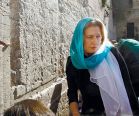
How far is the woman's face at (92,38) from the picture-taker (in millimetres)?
3316

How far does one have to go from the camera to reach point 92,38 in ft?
10.9

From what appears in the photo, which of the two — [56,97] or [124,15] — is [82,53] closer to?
[56,97]

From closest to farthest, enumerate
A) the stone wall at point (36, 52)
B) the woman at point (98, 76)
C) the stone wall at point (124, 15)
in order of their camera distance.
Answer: the woman at point (98, 76)
the stone wall at point (36, 52)
the stone wall at point (124, 15)

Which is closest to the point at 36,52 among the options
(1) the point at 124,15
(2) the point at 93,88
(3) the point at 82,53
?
(3) the point at 82,53

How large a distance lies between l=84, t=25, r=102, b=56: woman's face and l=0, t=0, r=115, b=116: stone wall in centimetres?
91

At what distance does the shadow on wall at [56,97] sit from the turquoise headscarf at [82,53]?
2.51m

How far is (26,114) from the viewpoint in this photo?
6.87 feet

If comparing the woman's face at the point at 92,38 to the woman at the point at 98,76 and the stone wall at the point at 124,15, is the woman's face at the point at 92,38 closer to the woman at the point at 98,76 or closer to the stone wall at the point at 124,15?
the woman at the point at 98,76

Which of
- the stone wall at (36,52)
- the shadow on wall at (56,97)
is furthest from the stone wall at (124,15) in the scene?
the shadow on wall at (56,97)

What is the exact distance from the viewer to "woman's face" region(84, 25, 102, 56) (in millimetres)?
3316

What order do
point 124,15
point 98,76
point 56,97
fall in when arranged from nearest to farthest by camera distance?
point 98,76, point 56,97, point 124,15

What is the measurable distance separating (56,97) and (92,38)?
3019 millimetres

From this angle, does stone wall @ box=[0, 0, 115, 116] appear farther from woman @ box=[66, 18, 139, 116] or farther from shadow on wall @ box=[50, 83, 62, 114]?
woman @ box=[66, 18, 139, 116]

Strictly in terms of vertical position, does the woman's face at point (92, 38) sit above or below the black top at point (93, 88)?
above
